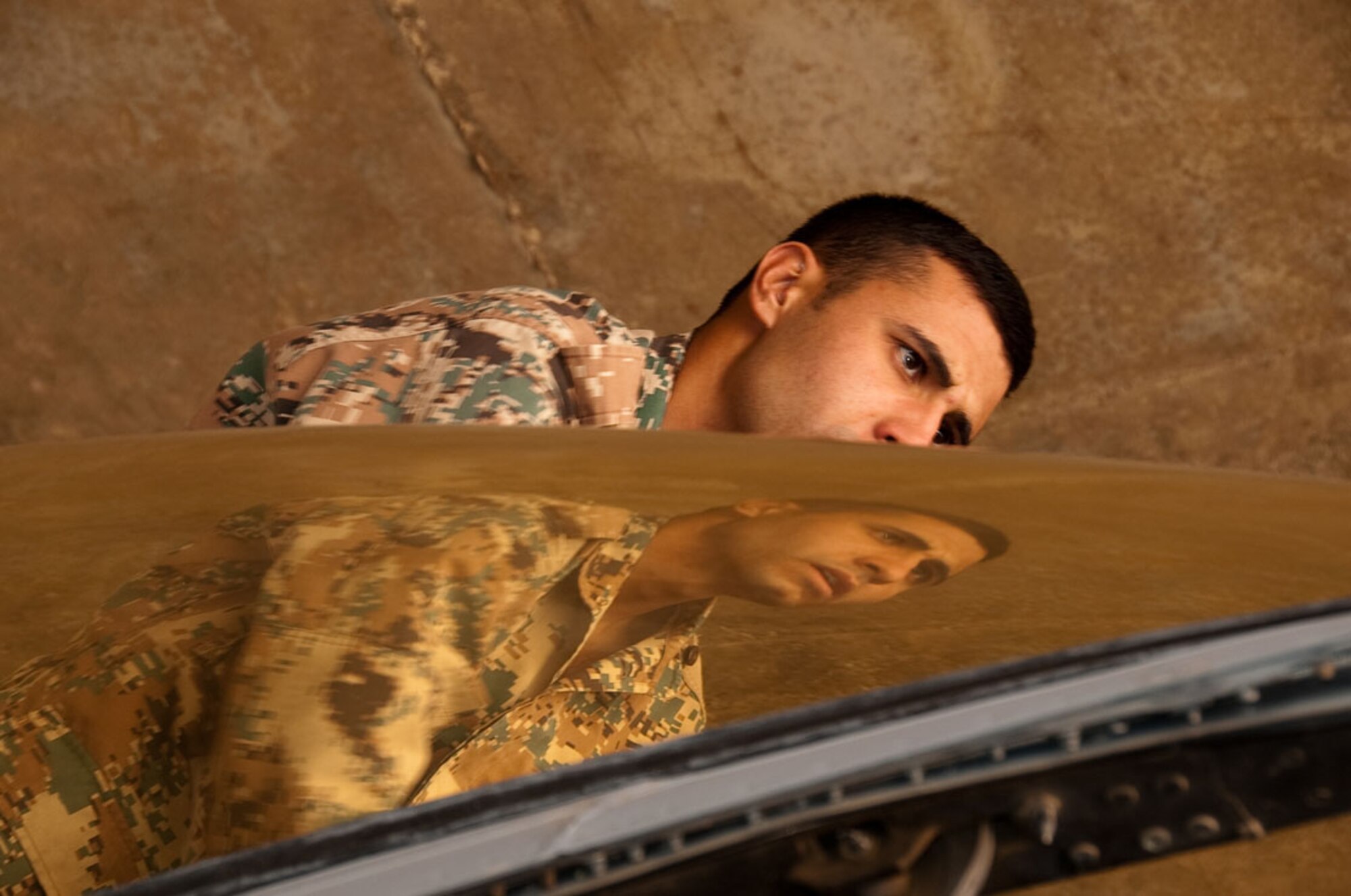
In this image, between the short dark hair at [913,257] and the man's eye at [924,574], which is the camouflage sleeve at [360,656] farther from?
the short dark hair at [913,257]

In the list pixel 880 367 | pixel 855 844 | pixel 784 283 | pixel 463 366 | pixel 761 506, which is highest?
pixel 784 283

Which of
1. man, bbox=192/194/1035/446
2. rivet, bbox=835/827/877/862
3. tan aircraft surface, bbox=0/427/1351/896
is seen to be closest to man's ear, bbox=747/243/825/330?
man, bbox=192/194/1035/446

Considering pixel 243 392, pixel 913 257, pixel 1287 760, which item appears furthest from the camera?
pixel 913 257

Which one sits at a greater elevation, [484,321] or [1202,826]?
[484,321]

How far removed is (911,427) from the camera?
1.05 metres

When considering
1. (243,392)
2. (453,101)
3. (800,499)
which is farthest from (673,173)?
(800,499)

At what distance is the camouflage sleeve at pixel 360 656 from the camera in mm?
348

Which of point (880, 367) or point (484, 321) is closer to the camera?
point (484, 321)

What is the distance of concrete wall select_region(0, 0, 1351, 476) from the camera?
1.76 m

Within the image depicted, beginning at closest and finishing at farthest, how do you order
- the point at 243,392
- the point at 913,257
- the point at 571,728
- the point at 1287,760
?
the point at 1287,760 < the point at 571,728 < the point at 243,392 < the point at 913,257

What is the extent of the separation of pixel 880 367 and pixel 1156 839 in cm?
83

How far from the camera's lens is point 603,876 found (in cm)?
27

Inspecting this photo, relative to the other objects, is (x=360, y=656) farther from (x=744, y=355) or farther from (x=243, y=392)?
(x=744, y=355)

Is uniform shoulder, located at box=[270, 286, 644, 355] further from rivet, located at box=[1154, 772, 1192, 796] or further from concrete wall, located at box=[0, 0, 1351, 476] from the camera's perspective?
concrete wall, located at box=[0, 0, 1351, 476]
